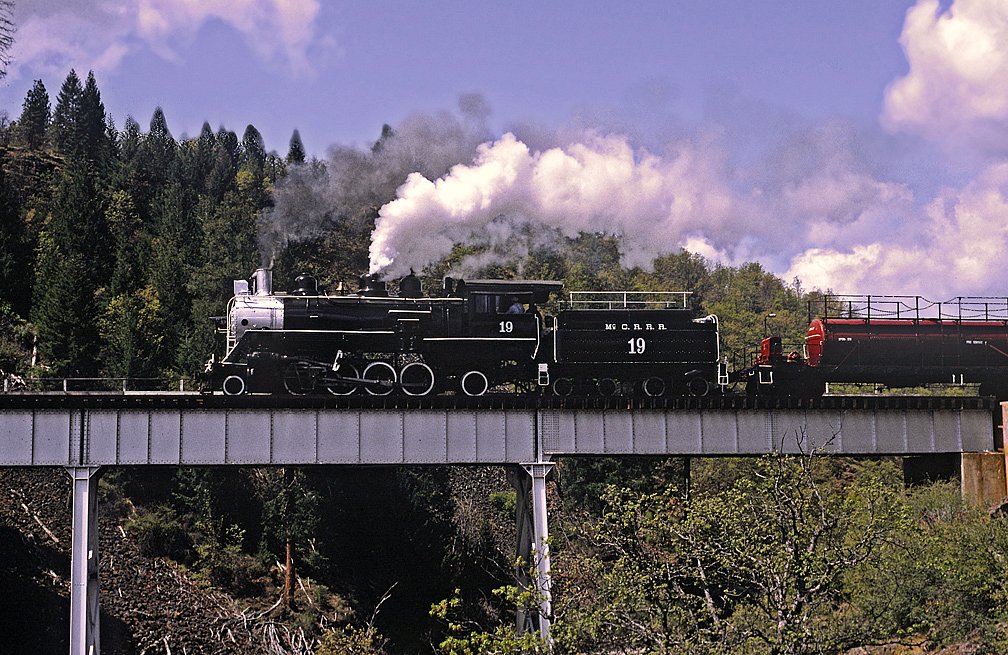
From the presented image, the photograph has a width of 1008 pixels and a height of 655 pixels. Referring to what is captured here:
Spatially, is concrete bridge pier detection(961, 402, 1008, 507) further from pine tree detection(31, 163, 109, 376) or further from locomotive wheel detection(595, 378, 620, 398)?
pine tree detection(31, 163, 109, 376)

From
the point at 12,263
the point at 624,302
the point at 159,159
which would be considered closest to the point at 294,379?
the point at 624,302

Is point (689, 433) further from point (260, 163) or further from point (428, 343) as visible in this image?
point (260, 163)

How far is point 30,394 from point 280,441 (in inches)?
309

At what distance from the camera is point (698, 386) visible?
3647 cm

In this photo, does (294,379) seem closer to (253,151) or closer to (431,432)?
(431,432)

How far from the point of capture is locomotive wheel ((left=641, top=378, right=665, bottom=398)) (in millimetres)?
36156

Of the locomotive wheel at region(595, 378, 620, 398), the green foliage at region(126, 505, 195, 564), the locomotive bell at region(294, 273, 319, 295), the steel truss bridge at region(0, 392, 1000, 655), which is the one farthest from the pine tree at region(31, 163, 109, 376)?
the locomotive wheel at region(595, 378, 620, 398)

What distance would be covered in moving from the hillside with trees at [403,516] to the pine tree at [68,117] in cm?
816

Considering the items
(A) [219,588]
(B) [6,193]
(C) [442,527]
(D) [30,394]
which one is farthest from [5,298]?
(D) [30,394]

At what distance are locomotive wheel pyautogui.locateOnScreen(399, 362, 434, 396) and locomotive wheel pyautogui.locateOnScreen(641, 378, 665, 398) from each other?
7.49 meters

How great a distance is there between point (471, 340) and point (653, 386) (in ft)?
21.6

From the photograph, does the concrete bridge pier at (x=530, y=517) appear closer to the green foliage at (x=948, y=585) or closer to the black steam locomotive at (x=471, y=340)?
the black steam locomotive at (x=471, y=340)

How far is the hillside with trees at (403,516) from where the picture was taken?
21.9 meters

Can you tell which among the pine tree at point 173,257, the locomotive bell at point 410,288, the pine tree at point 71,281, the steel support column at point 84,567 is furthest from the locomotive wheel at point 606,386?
the pine tree at point 71,281
